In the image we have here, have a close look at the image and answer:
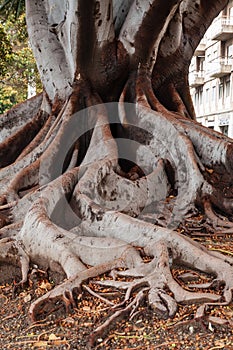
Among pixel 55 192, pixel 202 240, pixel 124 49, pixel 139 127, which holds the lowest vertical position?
pixel 202 240

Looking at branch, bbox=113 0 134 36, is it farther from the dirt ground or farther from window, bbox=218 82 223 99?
window, bbox=218 82 223 99

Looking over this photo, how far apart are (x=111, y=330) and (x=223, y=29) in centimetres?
2273

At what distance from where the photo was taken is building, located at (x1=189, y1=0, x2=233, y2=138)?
2311 centimetres

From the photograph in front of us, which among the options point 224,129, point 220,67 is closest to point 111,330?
point 220,67

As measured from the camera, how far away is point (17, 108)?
6.50 metres

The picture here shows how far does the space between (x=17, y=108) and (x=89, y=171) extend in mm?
2922

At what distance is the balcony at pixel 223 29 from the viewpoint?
2275 cm

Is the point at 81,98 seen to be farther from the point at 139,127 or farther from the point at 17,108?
the point at 17,108

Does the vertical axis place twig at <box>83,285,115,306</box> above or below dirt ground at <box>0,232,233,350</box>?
above

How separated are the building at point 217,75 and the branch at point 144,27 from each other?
59.7 ft

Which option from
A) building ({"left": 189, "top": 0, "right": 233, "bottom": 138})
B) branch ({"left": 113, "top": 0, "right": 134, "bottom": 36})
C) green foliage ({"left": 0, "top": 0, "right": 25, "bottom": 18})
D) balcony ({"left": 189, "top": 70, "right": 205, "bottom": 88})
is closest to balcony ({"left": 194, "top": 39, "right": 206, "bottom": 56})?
building ({"left": 189, "top": 0, "right": 233, "bottom": 138})

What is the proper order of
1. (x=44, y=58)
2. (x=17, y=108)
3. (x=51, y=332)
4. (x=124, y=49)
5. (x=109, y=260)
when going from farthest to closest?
(x=17, y=108) < (x=44, y=58) < (x=124, y=49) < (x=109, y=260) < (x=51, y=332)

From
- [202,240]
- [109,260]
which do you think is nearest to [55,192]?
[109,260]

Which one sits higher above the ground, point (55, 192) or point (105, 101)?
point (105, 101)
